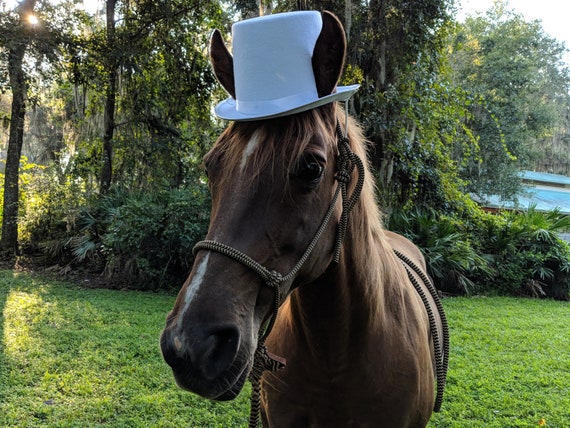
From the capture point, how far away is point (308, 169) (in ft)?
3.99

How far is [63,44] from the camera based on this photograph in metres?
9.46

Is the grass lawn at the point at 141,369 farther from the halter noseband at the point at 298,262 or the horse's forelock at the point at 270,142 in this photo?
the horse's forelock at the point at 270,142

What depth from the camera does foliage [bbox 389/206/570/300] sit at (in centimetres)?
939

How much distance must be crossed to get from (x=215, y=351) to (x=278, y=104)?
2.42ft

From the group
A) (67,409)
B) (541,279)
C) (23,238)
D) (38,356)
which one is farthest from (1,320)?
(541,279)

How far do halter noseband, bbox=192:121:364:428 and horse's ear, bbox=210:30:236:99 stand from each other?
1.65ft

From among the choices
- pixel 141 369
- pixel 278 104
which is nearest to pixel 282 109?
pixel 278 104

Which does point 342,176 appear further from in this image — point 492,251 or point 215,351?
point 492,251

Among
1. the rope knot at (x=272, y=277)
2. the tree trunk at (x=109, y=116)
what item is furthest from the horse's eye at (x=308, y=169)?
the tree trunk at (x=109, y=116)

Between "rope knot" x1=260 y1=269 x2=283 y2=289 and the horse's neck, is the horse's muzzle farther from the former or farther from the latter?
the horse's neck

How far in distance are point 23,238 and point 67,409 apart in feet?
29.7

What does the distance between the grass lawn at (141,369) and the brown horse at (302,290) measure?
241cm

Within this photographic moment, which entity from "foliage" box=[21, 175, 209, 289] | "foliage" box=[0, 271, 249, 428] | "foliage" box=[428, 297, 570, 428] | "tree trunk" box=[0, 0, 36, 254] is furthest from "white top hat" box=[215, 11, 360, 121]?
"tree trunk" box=[0, 0, 36, 254]

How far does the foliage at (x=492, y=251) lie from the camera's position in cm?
939
